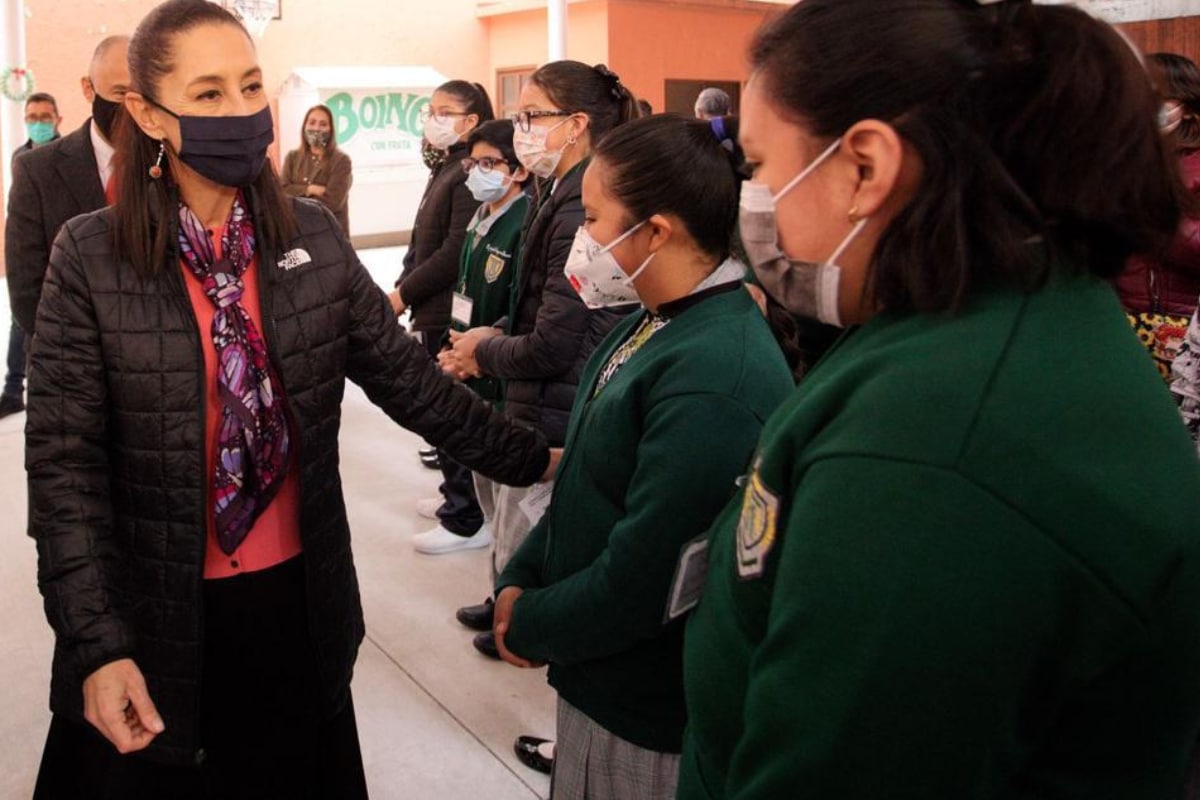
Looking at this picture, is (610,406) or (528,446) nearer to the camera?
(610,406)

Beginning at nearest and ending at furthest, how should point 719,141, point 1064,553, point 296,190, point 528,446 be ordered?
point 1064,553 → point 719,141 → point 528,446 → point 296,190

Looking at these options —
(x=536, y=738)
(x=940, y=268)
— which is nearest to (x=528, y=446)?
(x=536, y=738)

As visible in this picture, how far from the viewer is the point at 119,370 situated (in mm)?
1654

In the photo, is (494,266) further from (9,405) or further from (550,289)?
(9,405)

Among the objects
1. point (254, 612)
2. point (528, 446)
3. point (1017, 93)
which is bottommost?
point (254, 612)

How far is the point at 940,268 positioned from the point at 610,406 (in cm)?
78

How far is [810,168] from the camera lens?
923 mm

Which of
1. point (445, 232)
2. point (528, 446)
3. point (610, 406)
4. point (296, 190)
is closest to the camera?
point (610, 406)

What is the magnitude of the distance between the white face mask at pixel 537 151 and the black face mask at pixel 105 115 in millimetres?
1233

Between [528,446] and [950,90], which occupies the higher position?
[950,90]

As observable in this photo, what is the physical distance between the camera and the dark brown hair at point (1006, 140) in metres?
0.82

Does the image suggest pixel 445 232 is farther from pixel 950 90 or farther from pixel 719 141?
pixel 950 90

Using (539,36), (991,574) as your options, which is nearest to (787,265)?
(991,574)

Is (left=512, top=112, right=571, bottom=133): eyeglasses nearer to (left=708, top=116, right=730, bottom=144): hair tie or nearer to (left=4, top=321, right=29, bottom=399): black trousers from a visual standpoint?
(left=708, top=116, right=730, bottom=144): hair tie
